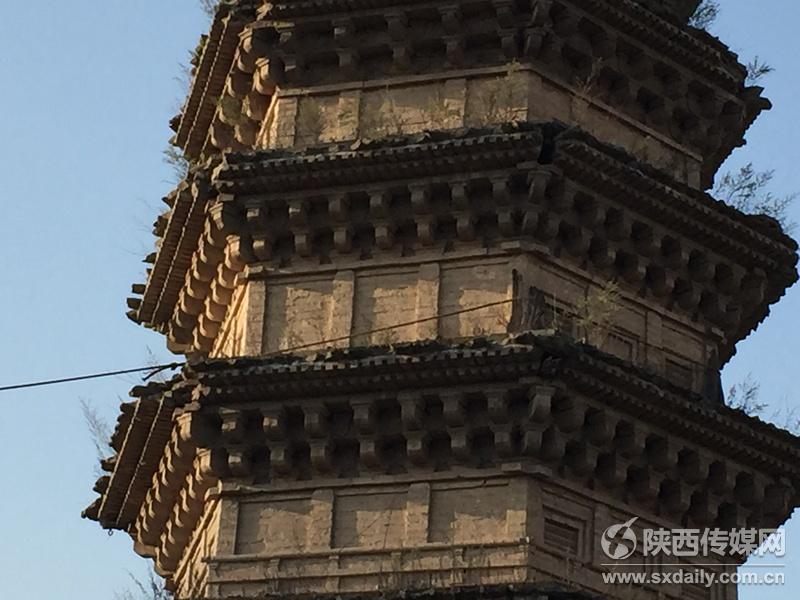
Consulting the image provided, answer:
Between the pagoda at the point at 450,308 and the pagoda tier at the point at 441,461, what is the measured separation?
0.09 ft

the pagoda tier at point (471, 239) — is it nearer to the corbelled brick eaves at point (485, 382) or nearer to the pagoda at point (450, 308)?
the pagoda at point (450, 308)

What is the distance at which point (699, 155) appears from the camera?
2552cm

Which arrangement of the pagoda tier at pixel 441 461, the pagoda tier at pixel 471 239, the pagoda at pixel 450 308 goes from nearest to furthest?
the pagoda tier at pixel 441 461
the pagoda at pixel 450 308
the pagoda tier at pixel 471 239

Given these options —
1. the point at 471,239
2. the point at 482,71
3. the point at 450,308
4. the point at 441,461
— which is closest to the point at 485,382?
the point at 441,461

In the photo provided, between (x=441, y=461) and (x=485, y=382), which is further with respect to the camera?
(x=441, y=461)

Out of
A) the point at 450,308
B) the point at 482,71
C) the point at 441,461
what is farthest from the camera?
the point at 482,71

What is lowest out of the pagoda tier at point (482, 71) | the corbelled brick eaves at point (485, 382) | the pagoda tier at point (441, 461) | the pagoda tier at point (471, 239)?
the pagoda tier at point (441, 461)

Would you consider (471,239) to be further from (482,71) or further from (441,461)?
(441,461)

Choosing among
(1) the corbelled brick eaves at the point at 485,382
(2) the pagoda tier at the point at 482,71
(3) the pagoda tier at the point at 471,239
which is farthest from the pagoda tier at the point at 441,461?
(2) the pagoda tier at the point at 482,71

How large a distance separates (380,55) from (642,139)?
3.19m

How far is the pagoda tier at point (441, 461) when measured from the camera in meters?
21.4

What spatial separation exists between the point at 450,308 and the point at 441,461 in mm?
1805

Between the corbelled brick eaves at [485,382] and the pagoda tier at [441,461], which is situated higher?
the corbelled brick eaves at [485,382]

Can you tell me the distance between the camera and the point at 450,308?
74.9ft
